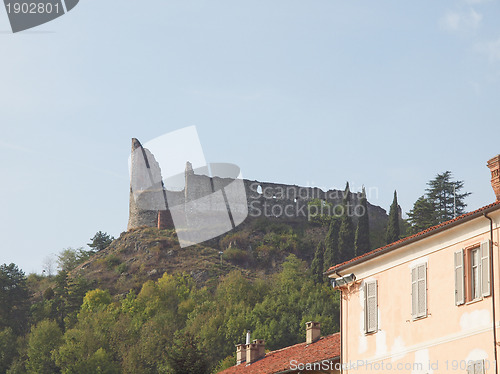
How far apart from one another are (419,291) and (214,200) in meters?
83.7

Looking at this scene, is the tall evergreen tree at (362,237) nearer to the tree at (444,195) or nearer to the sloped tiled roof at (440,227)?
the tree at (444,195)

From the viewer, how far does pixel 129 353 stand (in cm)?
8075

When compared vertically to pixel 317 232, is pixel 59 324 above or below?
below

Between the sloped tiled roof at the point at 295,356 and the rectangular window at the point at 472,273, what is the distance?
655 cm

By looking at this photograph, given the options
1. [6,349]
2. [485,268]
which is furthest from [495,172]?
[6,349]

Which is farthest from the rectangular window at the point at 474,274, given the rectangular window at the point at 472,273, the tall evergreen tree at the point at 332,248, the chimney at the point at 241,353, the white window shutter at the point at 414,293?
the tall evergreen tree at the point at 332,248

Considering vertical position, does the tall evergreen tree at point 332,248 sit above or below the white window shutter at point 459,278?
above

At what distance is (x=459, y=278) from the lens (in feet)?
73.7

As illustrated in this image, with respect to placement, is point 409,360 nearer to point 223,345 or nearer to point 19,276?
point 223,345

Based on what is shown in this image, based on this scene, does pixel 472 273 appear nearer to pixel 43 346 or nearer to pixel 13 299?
pixel 43 346

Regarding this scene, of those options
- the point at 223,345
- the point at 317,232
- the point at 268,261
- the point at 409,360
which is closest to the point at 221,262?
the point at 268,261

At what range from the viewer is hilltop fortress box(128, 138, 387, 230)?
108000 mm

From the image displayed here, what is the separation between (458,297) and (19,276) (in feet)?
274

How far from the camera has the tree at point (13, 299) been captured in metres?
96.7
